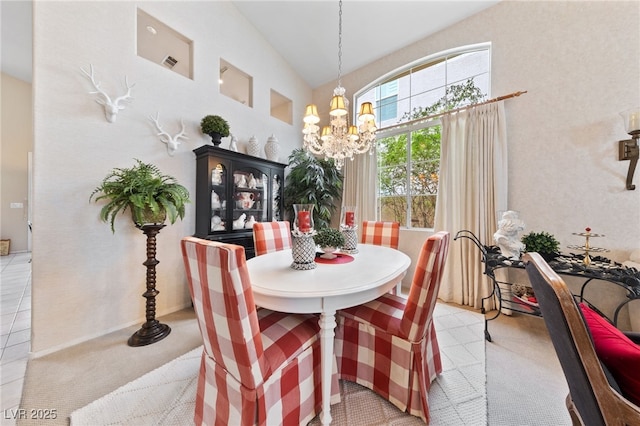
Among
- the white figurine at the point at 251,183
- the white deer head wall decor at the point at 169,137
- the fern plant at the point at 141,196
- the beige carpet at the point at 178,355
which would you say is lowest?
the beige carpet at the point at 178,355

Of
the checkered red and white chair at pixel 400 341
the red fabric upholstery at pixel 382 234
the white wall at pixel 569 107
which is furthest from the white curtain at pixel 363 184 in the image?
the checkered red and white chair at pixel 400 341

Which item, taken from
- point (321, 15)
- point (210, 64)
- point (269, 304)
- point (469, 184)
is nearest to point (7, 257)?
point (210, 64)

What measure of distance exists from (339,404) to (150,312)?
5.70ft

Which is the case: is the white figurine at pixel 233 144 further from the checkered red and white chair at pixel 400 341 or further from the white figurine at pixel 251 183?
the checkered red and white chair at pixel 400 341

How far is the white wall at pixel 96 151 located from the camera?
173 cm

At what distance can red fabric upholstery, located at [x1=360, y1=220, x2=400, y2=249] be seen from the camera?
2309 mm

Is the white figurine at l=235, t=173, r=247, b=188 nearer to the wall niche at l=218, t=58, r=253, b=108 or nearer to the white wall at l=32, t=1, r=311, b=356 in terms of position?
→ the white wall at l=32, t=1, r=311, b=356

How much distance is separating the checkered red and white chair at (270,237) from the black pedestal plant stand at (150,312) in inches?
33.7

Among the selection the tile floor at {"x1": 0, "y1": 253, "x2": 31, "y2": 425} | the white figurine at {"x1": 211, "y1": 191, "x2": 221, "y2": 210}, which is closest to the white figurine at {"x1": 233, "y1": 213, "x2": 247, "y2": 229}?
the white figurine at {"x1": 211, "y1": 191, "x2": 221, "y2": 210}

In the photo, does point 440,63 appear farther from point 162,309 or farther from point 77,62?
point 162,309

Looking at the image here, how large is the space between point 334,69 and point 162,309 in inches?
163

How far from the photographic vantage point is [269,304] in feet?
3.39

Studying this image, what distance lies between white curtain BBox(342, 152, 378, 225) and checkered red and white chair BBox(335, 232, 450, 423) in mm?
2153

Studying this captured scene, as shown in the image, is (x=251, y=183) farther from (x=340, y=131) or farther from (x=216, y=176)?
(x=340, y=131)
